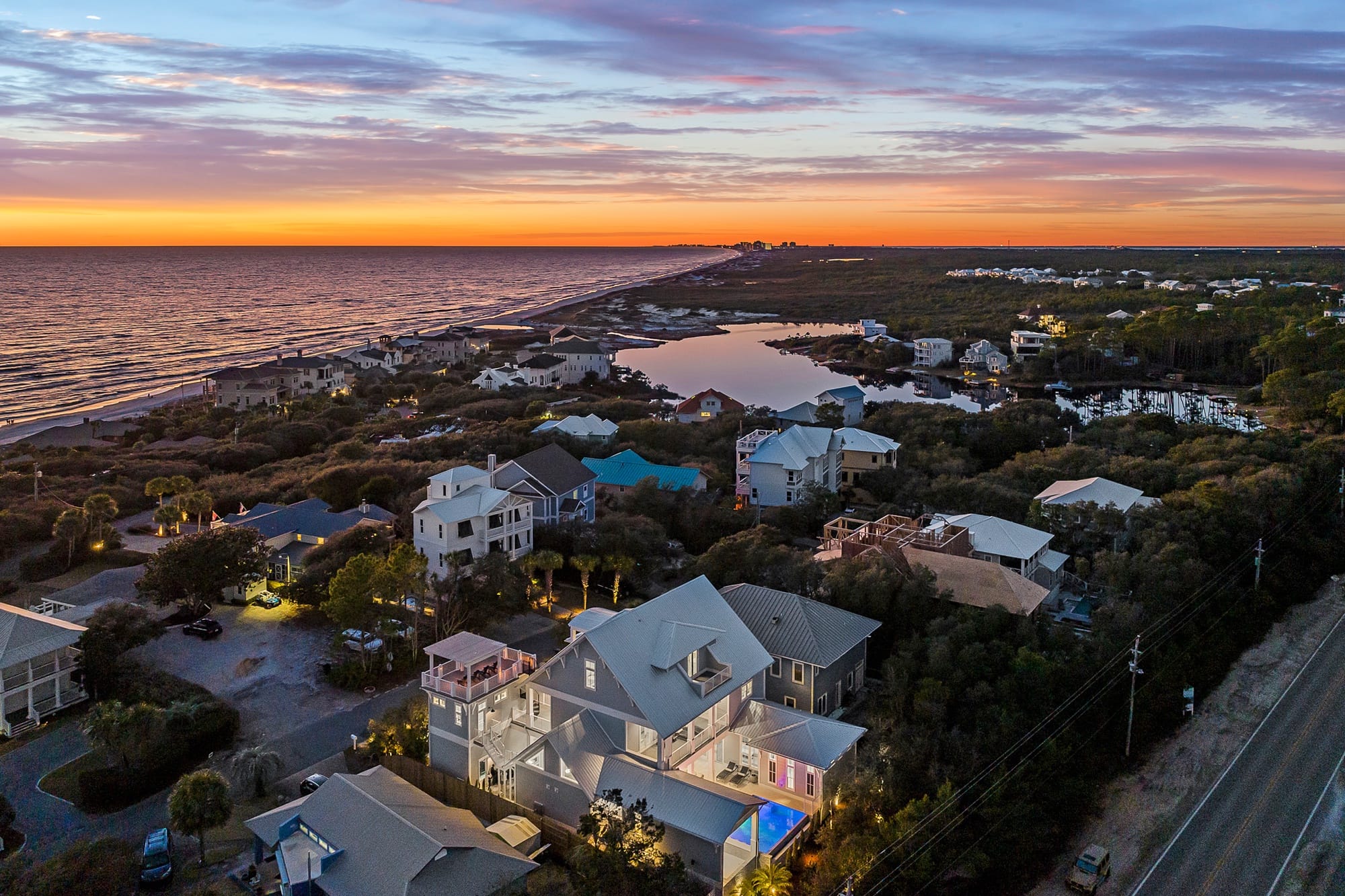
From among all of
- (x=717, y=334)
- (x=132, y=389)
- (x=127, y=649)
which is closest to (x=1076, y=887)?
(x=127, y=649)

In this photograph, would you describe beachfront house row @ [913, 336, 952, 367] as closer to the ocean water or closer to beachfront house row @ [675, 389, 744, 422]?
beachfront house row @ [675, 389, 744, 422]

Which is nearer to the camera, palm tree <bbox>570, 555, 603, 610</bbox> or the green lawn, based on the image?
the green lawn

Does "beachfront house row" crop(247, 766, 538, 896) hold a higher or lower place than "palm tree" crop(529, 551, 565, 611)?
lower

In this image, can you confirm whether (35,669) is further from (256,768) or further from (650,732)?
(650,732)

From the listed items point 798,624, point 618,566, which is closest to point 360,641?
point 618,566

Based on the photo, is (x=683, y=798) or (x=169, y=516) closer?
(x=683, y=798)

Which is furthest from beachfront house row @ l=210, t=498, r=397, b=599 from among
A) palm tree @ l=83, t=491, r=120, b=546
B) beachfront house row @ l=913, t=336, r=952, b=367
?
beachfront house row @ l=913, t=336, r=952, b=367
